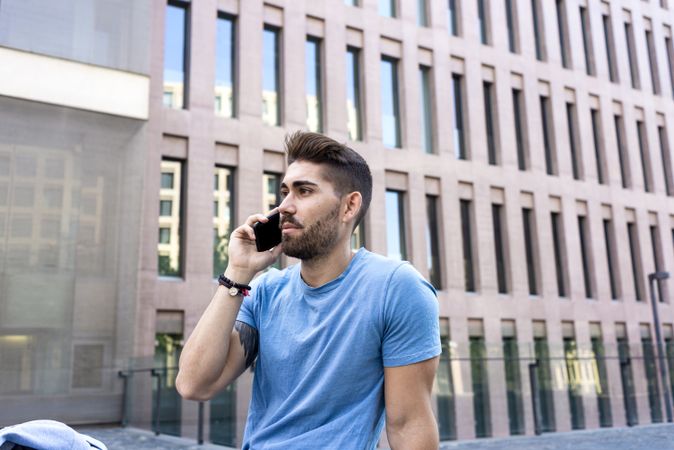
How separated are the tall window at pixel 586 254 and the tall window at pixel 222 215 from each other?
41.4 feet

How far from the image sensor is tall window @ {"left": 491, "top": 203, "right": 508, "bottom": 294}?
20953 millimetres

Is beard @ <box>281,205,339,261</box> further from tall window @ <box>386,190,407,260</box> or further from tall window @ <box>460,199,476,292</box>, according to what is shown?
tall window @ <box>460,199,476,292</box>

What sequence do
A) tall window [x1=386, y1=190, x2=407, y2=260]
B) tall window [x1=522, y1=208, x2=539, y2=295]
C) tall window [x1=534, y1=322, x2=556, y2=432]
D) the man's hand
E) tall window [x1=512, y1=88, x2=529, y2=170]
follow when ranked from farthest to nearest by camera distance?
1. tall window [x1=512, y1=88, x2=529, y2=170]
2. tall window [x1=522, y1=208, x2=539, y2=295]
3. tall window [x1=386, y1=190, x2=407, y2=260]
4. tall window [x1=534, y1=322, x2=556, y2=432]
5. the man's hand

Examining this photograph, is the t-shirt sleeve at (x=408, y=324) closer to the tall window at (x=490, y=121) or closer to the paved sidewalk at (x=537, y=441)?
the paved sidewalk at (x=537, y=441)

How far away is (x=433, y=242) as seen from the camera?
2014 cm

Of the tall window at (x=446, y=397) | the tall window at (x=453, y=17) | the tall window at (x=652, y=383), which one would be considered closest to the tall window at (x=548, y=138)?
the tall window at (x=453, y=17)

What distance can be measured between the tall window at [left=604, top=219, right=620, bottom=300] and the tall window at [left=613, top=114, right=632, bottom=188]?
2146mm

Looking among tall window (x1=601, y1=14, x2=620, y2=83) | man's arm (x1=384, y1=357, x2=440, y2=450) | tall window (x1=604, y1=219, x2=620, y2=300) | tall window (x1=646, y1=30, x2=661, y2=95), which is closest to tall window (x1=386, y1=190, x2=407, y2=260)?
tall window (x1=604, y1=219, x2=620, y2=300)

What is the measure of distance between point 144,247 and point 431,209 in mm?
8939

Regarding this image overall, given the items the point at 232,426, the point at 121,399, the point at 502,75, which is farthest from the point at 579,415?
the point at 502,75

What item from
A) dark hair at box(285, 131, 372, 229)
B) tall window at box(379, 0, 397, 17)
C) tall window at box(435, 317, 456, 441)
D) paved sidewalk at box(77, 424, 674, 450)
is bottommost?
paved sidewalk at box(77, 424, 674, 450)

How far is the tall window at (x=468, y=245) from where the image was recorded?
66.6 feet

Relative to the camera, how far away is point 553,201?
74.1 ft

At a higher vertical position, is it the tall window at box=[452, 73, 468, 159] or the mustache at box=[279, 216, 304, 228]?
the tall window at box=[452, 73, 468, 159]
